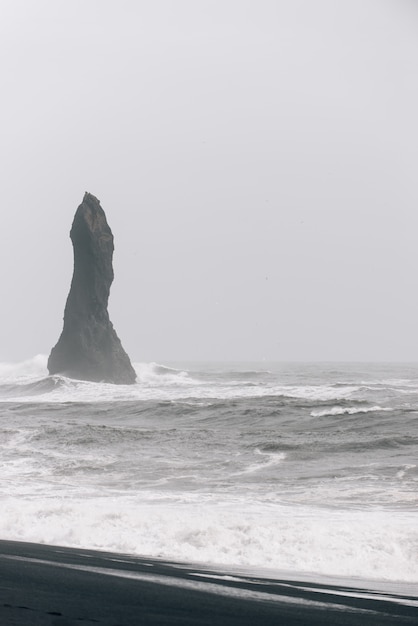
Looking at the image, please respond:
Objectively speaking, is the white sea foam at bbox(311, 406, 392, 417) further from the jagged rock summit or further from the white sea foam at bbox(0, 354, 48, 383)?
the white sea foam at bbox(0, 354, 48, 383)

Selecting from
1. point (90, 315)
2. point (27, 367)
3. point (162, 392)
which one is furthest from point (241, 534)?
point (27, 367)

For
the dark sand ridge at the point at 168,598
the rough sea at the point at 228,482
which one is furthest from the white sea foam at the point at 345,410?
the dark sand ridge at the point at 168,598

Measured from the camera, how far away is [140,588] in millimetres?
7770

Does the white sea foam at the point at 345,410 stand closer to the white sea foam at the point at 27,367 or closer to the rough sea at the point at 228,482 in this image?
the rough sea at the point at 228,482

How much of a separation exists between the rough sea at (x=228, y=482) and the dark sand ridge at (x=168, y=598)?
4.94 ft

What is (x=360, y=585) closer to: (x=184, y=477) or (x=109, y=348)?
(x=184, y=477)

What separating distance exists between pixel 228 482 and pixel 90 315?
45665 mm

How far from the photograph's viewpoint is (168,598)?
7.34 metres

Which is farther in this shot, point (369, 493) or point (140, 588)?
point (369, 493)

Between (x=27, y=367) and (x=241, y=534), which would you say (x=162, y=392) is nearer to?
(x=241, y=534)

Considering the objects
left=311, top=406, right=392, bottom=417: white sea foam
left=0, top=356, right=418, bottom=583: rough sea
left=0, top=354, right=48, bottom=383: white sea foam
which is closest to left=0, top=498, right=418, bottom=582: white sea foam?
left=0, top=356, right=418, bottom=583: rough sea

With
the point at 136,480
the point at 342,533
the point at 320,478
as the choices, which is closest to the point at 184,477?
the point at 136,480

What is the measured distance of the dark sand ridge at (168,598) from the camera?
6.65 metres

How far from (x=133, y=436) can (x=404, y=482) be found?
11.0m
